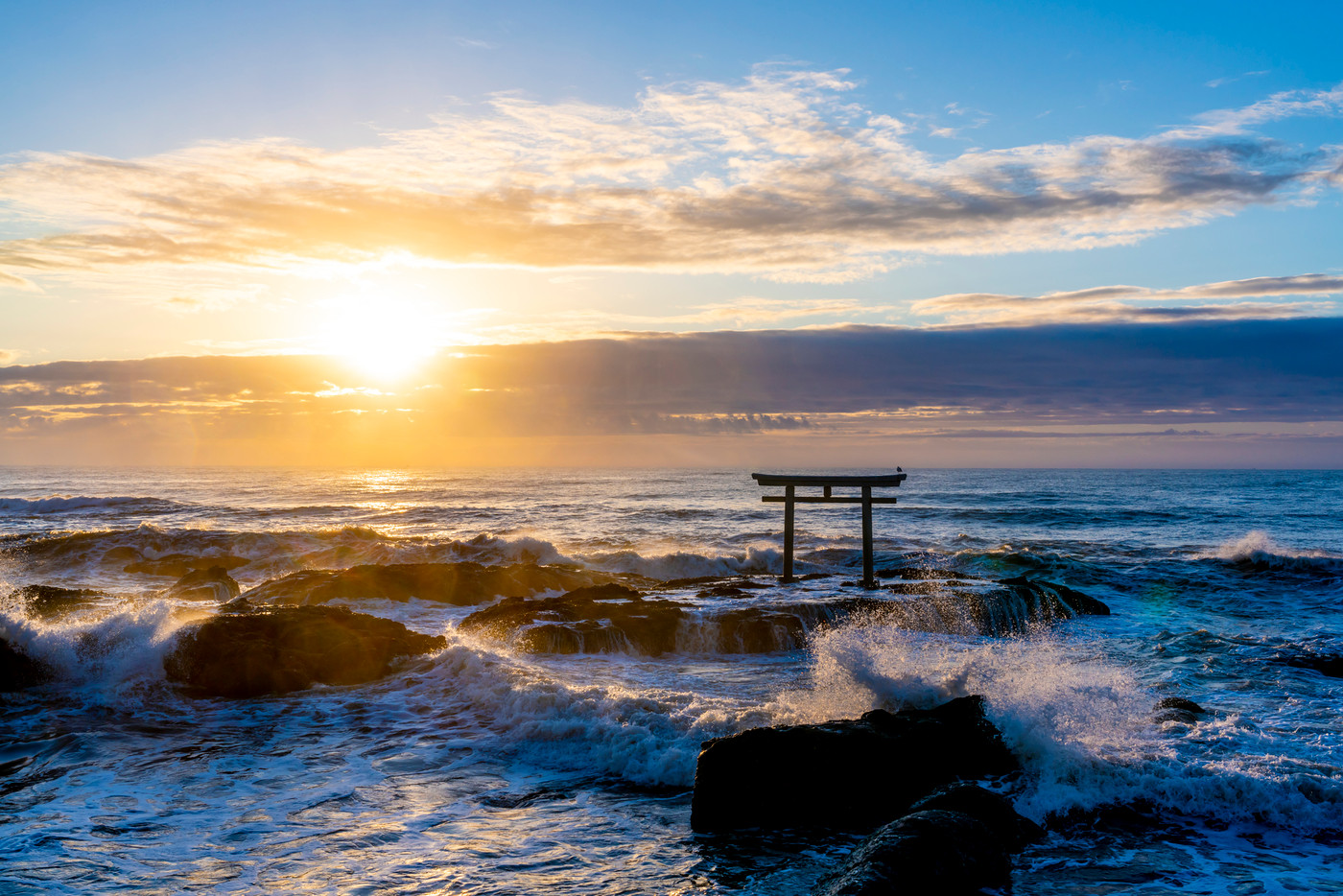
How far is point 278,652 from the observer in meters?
12.4

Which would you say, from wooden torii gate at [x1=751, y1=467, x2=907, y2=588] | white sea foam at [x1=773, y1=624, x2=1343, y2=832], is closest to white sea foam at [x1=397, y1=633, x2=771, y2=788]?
white sea foam at [x1=773, y1=624, x2=1343, y2=832]

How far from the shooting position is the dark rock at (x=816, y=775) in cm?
719

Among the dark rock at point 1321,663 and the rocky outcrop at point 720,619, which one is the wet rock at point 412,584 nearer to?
the rocky outcrop at point 720,619

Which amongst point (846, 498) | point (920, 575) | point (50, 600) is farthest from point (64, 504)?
point (920, 575)

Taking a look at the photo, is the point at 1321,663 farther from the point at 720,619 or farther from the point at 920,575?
the point at 720,619

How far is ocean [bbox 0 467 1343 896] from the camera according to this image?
257 inches

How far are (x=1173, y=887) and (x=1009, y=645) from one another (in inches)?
391

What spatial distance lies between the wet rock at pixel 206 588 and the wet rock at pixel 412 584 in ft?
4.27

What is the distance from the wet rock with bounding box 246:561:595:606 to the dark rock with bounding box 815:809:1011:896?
1556 cm

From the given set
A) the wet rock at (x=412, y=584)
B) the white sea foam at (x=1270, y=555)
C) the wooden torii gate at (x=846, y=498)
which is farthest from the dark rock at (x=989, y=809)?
the white sea foam at (x=1270, y=555)

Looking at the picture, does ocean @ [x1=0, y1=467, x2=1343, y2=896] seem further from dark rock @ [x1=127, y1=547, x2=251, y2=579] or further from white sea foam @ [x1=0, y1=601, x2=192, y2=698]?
dark rock @ [x1=127, y1=547, x2=251, y2=579]

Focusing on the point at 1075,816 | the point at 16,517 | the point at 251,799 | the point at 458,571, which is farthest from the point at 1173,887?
the point at 16,517

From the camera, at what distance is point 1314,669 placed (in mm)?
13320

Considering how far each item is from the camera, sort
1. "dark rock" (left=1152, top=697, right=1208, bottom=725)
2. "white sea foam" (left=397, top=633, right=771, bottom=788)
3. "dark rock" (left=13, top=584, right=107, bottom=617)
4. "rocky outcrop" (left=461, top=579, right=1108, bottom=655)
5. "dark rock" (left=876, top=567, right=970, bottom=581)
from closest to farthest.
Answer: "white sea foam" (left=397, top=633, right=771, bottom=788)
"dark rock" (left=1152, top=697, right=1208, bottom=725)
"rocky outcrop" (left=461, top=579, right=1108, bottom=655)
"dark rock" (left=13, top=584, right=107, bottom=617)
"dark rock" (left=876, top=567, right=970, bottom=581)
